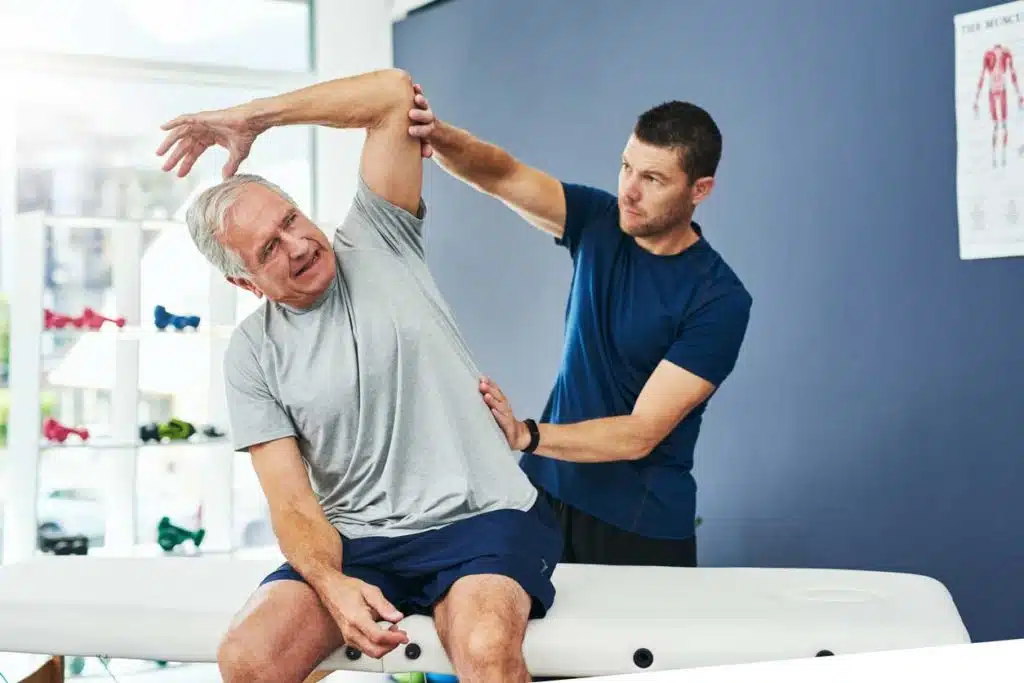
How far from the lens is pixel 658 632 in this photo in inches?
68.8

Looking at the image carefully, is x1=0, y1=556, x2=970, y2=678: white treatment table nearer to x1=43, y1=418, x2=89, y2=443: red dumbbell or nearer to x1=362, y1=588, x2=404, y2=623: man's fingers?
x1=362, y1=588, x2=404, y2=623: man's fingers

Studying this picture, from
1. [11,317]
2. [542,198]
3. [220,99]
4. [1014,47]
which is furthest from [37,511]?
[1014,47]

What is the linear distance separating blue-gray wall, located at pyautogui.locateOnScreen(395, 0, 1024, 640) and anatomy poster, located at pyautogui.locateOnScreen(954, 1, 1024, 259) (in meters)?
0.04

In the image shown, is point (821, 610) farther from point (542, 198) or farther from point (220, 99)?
point (220, 99)

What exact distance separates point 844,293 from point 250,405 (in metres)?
1.65

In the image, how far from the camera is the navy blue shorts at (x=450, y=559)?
178 cm

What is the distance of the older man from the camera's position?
178cm

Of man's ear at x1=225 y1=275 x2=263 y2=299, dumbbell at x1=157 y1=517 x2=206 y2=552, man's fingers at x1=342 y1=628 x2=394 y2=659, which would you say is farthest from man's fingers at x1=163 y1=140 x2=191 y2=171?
dumbbell at x1=157 y1=517 x2=206 y2=552

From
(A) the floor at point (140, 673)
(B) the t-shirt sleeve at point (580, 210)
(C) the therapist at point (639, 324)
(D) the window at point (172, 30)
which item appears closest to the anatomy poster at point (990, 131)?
(C) the therapist at point (639, 324)

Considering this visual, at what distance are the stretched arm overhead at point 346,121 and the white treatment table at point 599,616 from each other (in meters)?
0.79

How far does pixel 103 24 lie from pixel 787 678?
460 centimetres

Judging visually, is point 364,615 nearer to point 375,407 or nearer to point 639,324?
point 375,407

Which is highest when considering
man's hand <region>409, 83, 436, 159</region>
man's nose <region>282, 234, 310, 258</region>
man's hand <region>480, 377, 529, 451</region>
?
man's hand <region>409, 83, 436, 159</region>

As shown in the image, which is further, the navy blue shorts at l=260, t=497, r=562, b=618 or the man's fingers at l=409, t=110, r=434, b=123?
the man's fingers at l=409, t=110, r=434, b=123
